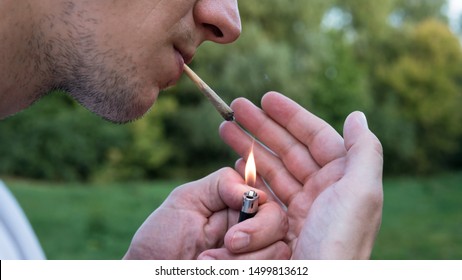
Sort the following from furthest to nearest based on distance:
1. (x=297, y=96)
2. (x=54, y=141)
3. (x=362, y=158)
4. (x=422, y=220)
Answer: (x=297, y=96) < (x=54, y=141) < (x=422, y=220) < (x=362, y=158)

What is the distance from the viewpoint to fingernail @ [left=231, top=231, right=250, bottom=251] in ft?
4.05

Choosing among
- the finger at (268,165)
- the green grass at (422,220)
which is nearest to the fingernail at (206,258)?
the finger at (268,165)

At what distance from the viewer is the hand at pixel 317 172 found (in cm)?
115

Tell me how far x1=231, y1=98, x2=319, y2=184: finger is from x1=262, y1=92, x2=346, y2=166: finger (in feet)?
0.05

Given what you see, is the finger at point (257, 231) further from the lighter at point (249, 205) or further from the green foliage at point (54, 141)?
the green foliage at point (54, 141)

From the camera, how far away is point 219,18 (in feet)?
4.29

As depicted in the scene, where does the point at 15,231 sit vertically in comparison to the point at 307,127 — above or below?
below

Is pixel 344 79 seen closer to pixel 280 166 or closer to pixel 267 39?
pixel 267 39

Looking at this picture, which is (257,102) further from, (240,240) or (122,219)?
(240,240)

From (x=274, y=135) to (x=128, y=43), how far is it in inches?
16.7

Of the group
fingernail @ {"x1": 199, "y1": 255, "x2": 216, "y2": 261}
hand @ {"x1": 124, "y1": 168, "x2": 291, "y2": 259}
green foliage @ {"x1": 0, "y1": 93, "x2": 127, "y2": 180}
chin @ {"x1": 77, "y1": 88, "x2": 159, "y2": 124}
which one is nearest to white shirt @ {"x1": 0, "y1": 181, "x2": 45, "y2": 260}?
hand @ {"x1": 124, "y1": 168, "x2": 291, "y2": 259}

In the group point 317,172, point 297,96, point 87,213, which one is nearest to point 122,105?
point 317,172

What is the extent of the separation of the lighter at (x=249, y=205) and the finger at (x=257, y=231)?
0.05 ft

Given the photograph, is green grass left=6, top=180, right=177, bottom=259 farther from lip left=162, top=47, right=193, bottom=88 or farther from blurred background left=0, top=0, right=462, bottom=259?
lip left=162, top=47, right=193, bottom=88
